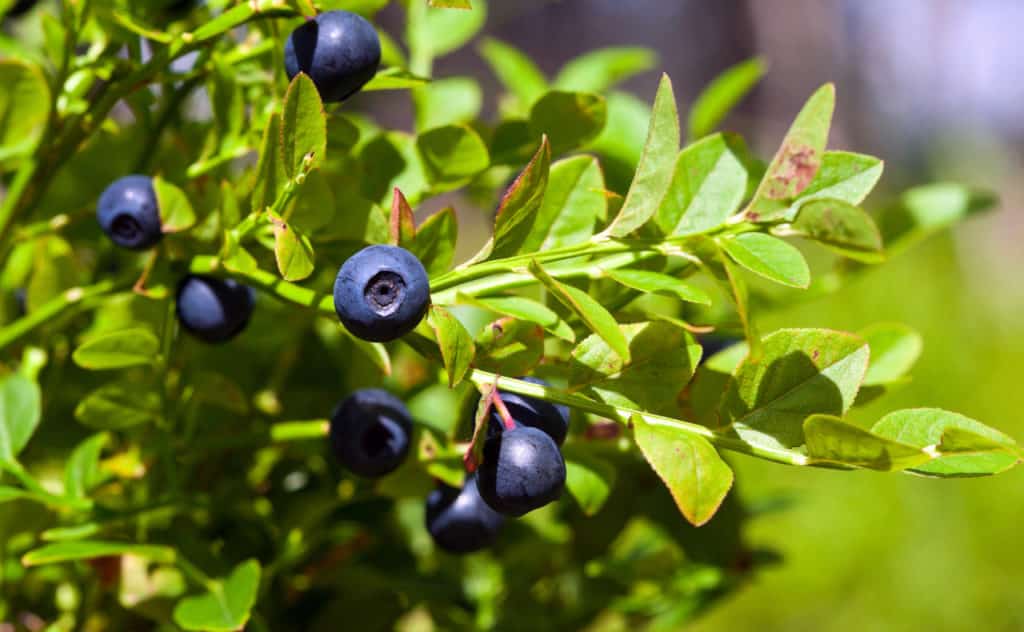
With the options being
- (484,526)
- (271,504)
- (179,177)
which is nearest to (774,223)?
(484,526)

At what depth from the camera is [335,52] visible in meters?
0.50

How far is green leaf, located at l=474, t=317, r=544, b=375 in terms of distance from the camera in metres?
0.49

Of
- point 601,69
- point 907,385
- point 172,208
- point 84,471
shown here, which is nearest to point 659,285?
point 172,208

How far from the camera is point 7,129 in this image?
675 mm

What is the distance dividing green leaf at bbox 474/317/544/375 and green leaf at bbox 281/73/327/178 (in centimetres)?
12

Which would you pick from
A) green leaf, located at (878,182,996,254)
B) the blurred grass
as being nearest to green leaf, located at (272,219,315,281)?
green leaf, located at (878,182,996,254)

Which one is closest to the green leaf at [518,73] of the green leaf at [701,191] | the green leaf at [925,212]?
the green leaf at [925,212]

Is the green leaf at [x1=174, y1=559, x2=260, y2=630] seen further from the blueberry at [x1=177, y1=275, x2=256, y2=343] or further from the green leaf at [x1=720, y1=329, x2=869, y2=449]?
the green leaf at [x1=720, y1=329, x2=869, y2=449]

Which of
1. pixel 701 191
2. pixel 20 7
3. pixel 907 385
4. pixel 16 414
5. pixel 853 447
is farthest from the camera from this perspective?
pixel 907 385

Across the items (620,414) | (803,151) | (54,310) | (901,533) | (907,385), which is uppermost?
(803,151)

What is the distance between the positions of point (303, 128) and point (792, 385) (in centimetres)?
26

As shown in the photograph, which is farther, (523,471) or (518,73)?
(518,73)

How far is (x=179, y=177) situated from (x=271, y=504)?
29 cm

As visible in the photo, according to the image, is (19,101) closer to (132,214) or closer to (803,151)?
(132,214)
